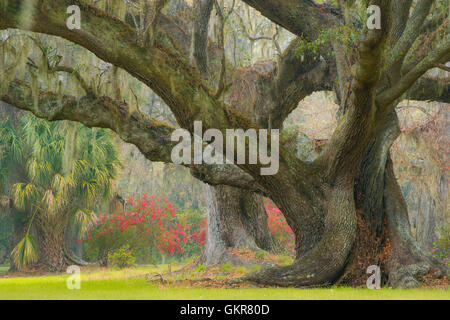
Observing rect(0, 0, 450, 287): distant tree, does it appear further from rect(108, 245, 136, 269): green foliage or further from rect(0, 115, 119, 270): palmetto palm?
rect(108, 245, 136, 269): green foliage

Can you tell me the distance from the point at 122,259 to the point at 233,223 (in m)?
5.11

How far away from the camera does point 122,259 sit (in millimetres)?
15070

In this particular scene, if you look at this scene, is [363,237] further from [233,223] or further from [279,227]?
[279,227]

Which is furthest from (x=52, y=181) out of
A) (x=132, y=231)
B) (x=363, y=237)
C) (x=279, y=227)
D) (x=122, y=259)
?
(x=363, y=237)

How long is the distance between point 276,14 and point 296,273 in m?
4.72

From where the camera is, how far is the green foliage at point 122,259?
15.0 m

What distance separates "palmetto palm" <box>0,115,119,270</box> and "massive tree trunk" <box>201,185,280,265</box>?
4.61 metres

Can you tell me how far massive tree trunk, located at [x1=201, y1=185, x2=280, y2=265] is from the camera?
11359 mm

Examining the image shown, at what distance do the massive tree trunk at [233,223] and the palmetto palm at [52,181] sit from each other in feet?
15.1

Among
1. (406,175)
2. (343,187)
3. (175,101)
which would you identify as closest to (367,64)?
(343,187)

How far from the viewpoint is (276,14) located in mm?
9227

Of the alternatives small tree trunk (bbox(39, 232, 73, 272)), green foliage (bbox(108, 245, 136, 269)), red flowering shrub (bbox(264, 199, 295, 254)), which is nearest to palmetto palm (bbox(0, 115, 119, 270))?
small tree trunk (bbox(39, 232, 73, 272))
